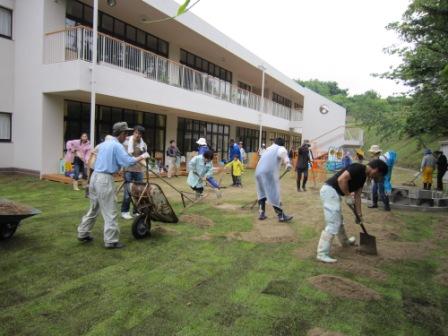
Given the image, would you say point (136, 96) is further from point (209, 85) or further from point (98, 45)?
point (209, 85)

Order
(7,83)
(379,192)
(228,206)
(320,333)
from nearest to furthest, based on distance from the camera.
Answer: (320,333), (228,206), (379,192), (7,83)

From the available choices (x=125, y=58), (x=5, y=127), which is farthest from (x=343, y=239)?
(x=5, y=127)

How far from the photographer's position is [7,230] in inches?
208

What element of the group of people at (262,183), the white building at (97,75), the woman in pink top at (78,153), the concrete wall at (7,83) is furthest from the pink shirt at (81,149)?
the group of people at (262,183)

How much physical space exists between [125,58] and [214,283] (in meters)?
10.00

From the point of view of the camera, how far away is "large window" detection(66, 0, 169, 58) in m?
12.4

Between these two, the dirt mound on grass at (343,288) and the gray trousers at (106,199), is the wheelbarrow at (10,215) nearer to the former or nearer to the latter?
the gray trousers at (106,199)

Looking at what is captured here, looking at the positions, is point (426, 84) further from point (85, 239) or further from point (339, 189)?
point (85, 239)

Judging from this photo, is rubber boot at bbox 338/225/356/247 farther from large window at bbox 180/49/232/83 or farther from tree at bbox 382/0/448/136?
large window at bbox 180/49/232/83

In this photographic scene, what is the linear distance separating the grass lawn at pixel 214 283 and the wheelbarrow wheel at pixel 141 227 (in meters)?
0.11

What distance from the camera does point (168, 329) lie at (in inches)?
122

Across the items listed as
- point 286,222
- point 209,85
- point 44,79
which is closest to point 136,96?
point 44,79

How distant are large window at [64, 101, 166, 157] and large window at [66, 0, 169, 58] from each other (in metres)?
2.81

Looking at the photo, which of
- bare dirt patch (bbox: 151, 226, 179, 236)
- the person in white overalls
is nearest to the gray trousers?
bare dirt patch (bbox: 151, 226, 179, 236)
